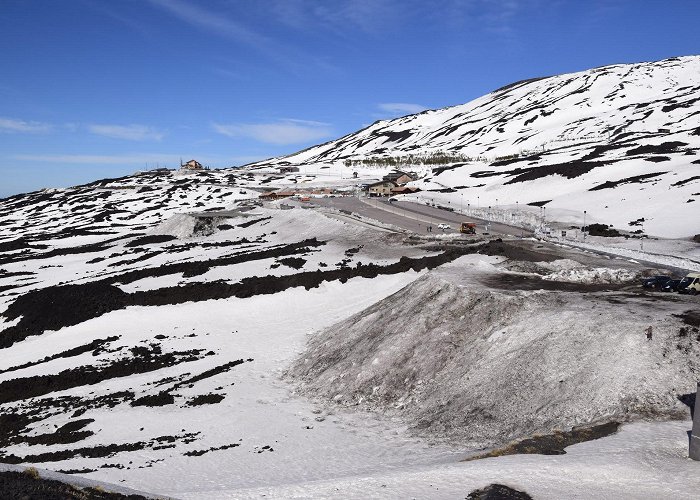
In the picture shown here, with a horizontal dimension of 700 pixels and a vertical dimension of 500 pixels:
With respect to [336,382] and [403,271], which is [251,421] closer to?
[336,382]

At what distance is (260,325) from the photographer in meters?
43.8

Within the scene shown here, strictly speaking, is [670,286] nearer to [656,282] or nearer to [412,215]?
[656,282]

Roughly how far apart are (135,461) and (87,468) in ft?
6.18

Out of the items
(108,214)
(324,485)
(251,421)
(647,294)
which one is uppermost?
(108,214)

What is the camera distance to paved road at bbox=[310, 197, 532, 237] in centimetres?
7362

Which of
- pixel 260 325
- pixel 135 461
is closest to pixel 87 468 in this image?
pixel 135 461

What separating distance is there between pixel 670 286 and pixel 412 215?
60469 millimetres

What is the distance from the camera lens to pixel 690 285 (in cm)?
2994

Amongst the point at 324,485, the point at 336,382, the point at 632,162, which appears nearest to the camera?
the point at 324,485

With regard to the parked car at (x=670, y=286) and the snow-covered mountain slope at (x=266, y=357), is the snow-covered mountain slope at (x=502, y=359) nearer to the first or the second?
the snow-covered mountain slope at (x=266, y=357)

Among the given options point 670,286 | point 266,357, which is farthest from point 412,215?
point 670,286

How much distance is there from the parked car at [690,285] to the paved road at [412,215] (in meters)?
35.4

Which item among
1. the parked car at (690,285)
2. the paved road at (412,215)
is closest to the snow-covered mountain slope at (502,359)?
the parked car at (690,285)

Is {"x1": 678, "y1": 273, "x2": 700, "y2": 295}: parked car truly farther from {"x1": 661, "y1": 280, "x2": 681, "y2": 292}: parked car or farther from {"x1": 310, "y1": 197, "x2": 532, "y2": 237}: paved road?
{"x1": 310, "y1": 197, "x2": 532, "y2": 237}: paved road
